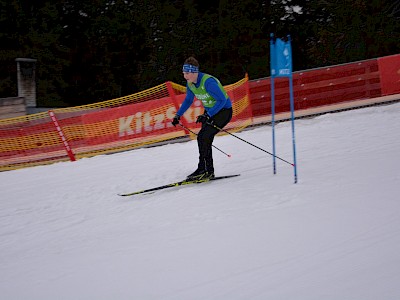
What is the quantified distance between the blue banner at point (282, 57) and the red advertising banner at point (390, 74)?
30.4 ft

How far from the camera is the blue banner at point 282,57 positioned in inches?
243

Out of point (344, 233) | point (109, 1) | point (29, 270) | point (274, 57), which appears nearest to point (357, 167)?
point (274, 57)

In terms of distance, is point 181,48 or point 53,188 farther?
point 181,48

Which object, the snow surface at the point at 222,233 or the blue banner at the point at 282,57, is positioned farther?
the blue banner at the point at 282,57

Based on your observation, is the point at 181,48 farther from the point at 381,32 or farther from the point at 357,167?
the point at 357,167

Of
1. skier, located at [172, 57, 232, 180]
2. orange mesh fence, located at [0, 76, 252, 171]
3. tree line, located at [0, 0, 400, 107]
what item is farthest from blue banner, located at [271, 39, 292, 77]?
tree line, located at [0, 0, 400, 107]

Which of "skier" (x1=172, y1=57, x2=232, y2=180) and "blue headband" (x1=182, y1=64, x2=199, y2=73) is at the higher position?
"blue headband" (x1=182, y1=64, x2=199, y2=73)

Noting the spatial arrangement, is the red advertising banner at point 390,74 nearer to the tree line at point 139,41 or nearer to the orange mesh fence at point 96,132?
the orange mesh fence at point 96,132

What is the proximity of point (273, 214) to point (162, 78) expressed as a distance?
114 ft

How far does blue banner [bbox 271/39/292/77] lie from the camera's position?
243 inches

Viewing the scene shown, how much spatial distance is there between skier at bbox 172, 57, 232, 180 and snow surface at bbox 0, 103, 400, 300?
0.39 metres

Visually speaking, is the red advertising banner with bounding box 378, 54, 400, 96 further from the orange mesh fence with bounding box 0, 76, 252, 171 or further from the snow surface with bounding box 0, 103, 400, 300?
the snow surface with bounding box 0, 103, 400, 300

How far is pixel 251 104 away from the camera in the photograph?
46.0ft

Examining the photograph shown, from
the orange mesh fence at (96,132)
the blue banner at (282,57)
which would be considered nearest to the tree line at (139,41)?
the orange mesh fence at (96,132)
